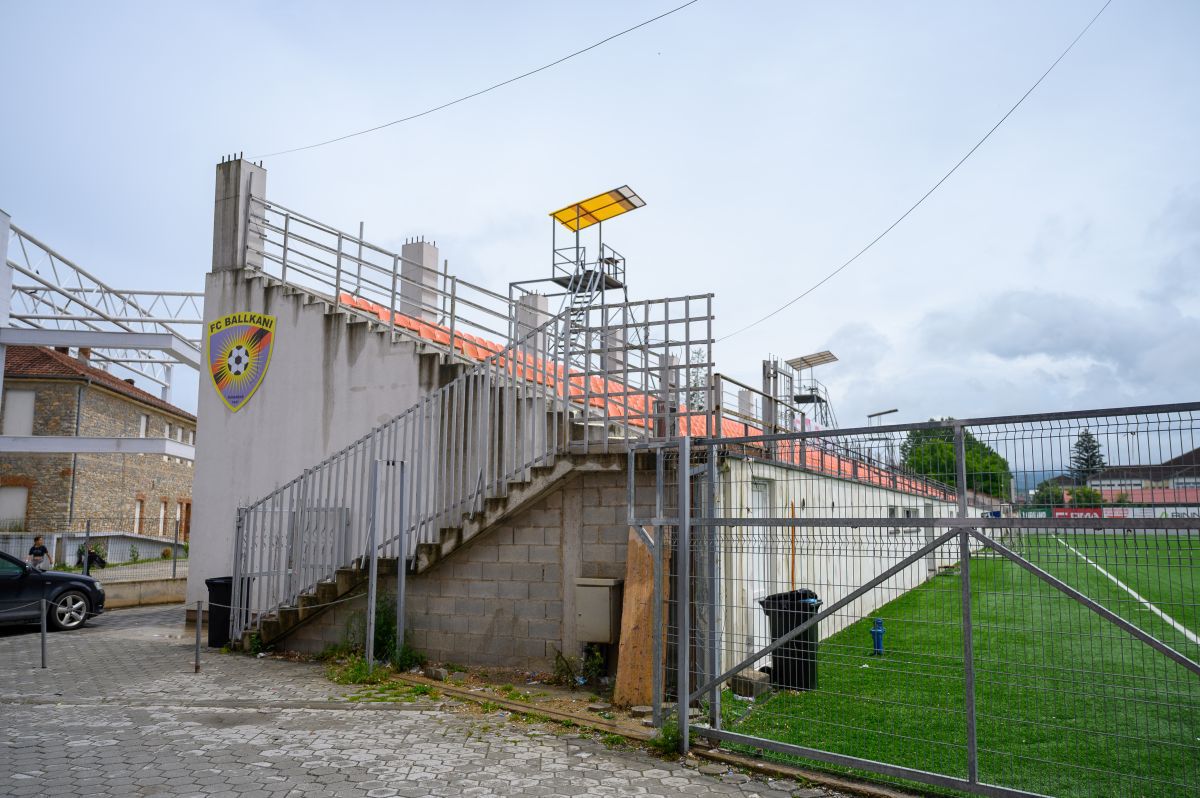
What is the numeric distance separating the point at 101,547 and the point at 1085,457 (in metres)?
27.2

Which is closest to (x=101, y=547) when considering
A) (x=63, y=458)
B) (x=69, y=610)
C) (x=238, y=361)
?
(x=63, y=458)

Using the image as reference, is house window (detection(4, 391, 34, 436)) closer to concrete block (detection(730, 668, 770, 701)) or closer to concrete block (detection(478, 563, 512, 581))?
concrete block (detection(478, 563, 512, 581))

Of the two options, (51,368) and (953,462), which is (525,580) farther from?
(51,368)

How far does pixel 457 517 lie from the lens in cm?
968

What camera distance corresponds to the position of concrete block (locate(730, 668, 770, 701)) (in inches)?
287

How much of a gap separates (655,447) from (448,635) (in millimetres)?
3623

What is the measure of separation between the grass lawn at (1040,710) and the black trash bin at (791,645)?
0.52 feet

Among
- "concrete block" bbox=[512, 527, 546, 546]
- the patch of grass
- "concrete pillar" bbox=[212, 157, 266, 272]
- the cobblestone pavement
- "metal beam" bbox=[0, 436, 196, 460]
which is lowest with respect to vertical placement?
Result: the cobblestone pavement

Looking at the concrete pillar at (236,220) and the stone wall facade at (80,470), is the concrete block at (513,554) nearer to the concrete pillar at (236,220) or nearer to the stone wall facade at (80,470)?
the concrete pillar at (236,220)

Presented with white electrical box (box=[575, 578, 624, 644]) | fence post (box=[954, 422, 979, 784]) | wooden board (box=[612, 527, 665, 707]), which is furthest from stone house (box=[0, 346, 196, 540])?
fence post (box=[954, 422, 979, 784])

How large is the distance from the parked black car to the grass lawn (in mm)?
11245

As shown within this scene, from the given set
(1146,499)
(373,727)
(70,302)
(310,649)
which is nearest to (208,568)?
(310,649)

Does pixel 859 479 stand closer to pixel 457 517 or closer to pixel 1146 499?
pixel 1146 499

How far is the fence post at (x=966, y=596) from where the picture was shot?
4852mm
